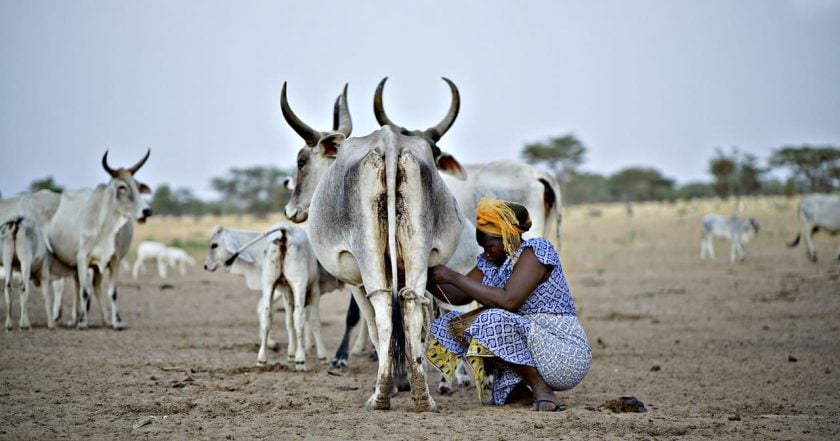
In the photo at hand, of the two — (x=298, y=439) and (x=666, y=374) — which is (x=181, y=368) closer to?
(x=298, y=439)

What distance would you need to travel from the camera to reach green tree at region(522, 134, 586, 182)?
1775 inches

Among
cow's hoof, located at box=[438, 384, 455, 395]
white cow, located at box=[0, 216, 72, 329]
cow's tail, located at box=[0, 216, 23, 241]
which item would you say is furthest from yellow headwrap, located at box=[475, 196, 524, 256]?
cow's tail, located at box=[0, 216, 23, 241]

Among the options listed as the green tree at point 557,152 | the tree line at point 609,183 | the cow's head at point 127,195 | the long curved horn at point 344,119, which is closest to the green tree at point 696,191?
the tree line at point 609,183

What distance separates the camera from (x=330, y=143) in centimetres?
734

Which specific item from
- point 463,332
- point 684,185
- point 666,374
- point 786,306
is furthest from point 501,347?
point 684,185

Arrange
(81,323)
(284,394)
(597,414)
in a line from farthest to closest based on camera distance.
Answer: (81,323)
(284,394)
(597,414)

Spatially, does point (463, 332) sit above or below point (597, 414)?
above

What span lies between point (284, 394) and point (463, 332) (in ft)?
5.33

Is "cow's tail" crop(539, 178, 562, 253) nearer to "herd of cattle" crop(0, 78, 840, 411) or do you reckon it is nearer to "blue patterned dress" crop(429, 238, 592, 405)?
"herd of cattle" crop(0, 78, 840, 411)

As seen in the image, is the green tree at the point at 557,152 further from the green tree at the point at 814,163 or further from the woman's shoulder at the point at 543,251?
the woman's shoulder at the point at 543,251

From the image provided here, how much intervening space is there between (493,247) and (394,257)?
28.7 inches

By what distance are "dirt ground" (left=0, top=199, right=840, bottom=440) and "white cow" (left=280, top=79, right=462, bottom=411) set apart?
47cm

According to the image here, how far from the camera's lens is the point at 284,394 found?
255 inches

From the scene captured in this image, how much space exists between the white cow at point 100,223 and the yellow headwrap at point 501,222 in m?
7.81
